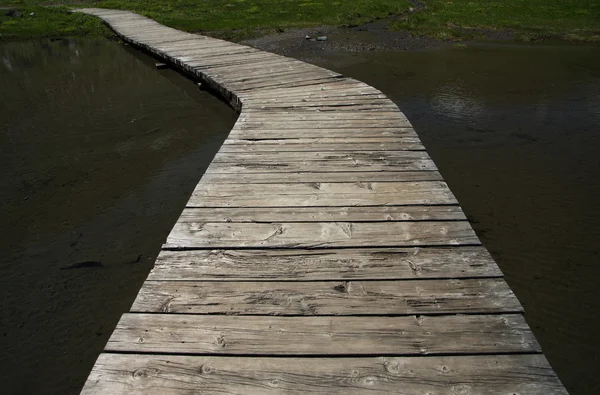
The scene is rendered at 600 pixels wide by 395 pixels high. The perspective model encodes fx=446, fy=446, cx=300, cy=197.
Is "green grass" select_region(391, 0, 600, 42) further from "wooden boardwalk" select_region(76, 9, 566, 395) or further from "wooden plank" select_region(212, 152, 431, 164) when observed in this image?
"wooden boardwalk" select_region(76, 9, 566, 395)

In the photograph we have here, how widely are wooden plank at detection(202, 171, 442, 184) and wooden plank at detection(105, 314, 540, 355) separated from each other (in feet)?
5.99

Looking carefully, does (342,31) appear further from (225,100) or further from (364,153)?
(364,153)

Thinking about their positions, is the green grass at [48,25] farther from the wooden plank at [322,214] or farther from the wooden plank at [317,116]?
the wooden plank at [322,214]

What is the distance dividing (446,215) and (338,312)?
1.43m

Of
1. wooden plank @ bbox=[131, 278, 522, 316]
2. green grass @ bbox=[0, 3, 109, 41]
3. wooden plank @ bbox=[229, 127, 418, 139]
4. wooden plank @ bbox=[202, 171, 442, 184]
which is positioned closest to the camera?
wooden plank @ bbox=[131, 278, 522, 316]

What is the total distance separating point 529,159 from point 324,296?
452cm

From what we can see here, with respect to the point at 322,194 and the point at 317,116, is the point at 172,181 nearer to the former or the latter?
the point at 317,116

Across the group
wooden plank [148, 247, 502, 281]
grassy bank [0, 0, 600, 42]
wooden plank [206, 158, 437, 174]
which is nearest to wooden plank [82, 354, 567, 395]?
wooden plank [148, 247, 502, 281]

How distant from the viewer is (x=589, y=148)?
6.30 meters

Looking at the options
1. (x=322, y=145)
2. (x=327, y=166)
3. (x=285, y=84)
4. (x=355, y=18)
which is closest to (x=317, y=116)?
(x=322, y=145)

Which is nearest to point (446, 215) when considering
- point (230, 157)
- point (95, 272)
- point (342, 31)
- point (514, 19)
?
point (230, 157)

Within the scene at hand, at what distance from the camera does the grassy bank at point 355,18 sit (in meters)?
14.7

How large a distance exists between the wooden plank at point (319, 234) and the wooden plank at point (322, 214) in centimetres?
7

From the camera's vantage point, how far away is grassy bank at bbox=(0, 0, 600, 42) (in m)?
14.7
